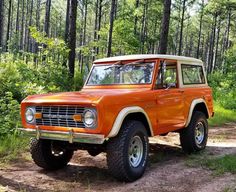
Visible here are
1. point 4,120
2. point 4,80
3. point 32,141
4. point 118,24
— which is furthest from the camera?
point 118,24

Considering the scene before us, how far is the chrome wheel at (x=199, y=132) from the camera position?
880 centimetres

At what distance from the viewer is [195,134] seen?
8523 millimetres

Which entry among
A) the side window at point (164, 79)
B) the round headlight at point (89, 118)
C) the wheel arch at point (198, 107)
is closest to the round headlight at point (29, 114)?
the round headlight at point (89, 118)

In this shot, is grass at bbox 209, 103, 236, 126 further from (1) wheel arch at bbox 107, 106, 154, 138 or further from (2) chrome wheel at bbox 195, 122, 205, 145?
(1) wheel arch at bbox 107, 106, 154, 138

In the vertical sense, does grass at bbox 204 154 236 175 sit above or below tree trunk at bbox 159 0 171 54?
below

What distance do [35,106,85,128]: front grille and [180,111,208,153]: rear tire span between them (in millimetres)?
3158

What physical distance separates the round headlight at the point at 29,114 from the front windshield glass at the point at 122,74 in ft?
5.39

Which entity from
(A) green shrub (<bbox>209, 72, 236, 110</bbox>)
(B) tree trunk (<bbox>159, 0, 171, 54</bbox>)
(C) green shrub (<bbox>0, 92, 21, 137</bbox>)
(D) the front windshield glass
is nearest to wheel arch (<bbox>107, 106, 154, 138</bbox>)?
(D) the front windshield glass

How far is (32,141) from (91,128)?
1653 mm

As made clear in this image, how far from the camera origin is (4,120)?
9180 mm

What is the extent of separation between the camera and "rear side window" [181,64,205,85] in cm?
841

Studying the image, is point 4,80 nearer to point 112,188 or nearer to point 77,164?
point 77,164

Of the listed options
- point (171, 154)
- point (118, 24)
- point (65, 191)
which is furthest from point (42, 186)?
point (118, 24)

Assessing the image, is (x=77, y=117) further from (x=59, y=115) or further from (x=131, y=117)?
(x=131, y=117)
